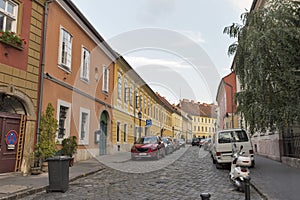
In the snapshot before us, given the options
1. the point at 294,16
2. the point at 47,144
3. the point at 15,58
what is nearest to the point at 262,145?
the point at 294,16

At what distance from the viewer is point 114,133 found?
22750mm

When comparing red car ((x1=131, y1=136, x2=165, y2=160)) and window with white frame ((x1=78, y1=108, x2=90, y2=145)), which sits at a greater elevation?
window with white frame ((x1=78, y1=108, x2=90, y2=145))

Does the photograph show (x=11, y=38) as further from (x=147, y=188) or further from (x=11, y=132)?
(x=147, y=188)

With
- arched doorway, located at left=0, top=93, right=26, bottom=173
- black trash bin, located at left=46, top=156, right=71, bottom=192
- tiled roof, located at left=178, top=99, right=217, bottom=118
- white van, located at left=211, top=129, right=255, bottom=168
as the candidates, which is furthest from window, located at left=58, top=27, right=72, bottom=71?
tiled roof, located at left=178, top=99, right=217, bottom=118

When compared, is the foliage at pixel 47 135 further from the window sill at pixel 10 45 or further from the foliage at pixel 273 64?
the foliage at pixel 273 64

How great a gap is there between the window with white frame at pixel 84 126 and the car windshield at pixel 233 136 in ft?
26.6

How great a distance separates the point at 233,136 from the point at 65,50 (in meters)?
9.55

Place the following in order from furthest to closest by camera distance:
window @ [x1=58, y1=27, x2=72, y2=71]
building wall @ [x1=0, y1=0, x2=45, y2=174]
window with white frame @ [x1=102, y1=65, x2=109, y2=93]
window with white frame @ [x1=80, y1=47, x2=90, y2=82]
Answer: window with white frame @ [x1=102, y1=65, x2=109, y2=93], window with white frame @ [x1=80, y1=47, x2=90, y2=82], window @ [x1=58, y1=27, x2=72, y2=71], building wall @ [x1=0, y1=0, x2=45, y2=174]

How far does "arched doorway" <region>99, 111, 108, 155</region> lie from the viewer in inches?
805

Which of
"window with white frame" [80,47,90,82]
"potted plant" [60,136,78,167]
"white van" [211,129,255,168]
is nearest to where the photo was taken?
"white van" [211,129,255,168]

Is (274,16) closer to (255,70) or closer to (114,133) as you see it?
(255,70)

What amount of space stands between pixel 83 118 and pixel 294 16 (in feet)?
41.1

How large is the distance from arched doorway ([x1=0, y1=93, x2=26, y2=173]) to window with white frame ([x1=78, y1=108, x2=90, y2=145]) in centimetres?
546

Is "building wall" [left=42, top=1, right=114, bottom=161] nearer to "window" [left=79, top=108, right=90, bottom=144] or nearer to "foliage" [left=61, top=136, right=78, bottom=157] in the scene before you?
"window" [left=79, top=108, right=90, bottom=144]
